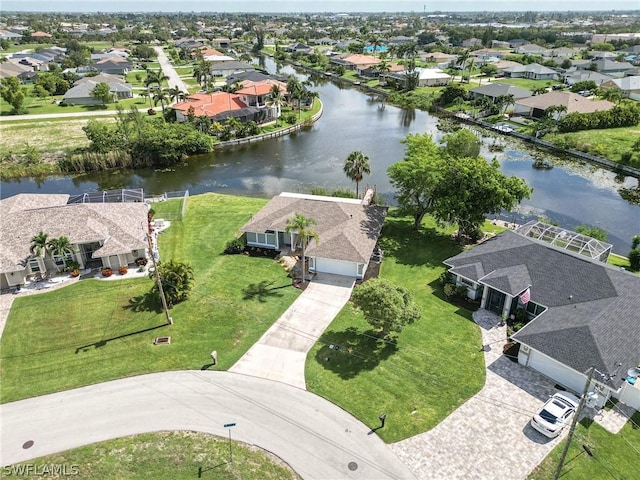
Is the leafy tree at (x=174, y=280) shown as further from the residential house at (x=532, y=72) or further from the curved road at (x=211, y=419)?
the residential house at (x=532, y=72)

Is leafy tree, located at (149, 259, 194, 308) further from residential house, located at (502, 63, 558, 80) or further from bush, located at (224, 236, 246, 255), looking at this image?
residential house, located at (502, 63, 558, 80)

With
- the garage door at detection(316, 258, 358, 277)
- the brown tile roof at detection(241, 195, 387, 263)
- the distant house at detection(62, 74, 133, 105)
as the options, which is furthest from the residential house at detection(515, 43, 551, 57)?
the garage door at detection(316, 258, 358, 277)

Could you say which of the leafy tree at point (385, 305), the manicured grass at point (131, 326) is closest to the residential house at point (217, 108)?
the manicured grass at point (131, 326)

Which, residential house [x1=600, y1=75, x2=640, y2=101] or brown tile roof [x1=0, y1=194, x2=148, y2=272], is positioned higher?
residential house [x1=600, y1=75, x2=640, y2=101]

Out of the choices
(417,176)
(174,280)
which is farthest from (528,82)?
(174,280)

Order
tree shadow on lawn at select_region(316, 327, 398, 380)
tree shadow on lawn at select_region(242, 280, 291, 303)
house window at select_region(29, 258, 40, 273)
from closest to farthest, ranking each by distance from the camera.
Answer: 1. tree shadow on lawn at select_region(316, 327, 398, 380)
2. tree shadow on lawn at select_region(242, 280, 291, 303)
3. house window at select_region(29, 258, 40, 273)

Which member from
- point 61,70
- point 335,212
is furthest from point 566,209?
point 61,70

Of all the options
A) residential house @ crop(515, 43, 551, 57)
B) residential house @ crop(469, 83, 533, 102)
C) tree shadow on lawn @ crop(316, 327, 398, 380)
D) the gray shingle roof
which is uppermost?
residential house @ crop(515, 43, 551, 57)

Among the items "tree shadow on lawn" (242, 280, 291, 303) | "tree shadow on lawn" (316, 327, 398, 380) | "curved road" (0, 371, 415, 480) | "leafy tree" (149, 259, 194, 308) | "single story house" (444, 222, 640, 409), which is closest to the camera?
"curved road" (0, 371, 415, 480)
